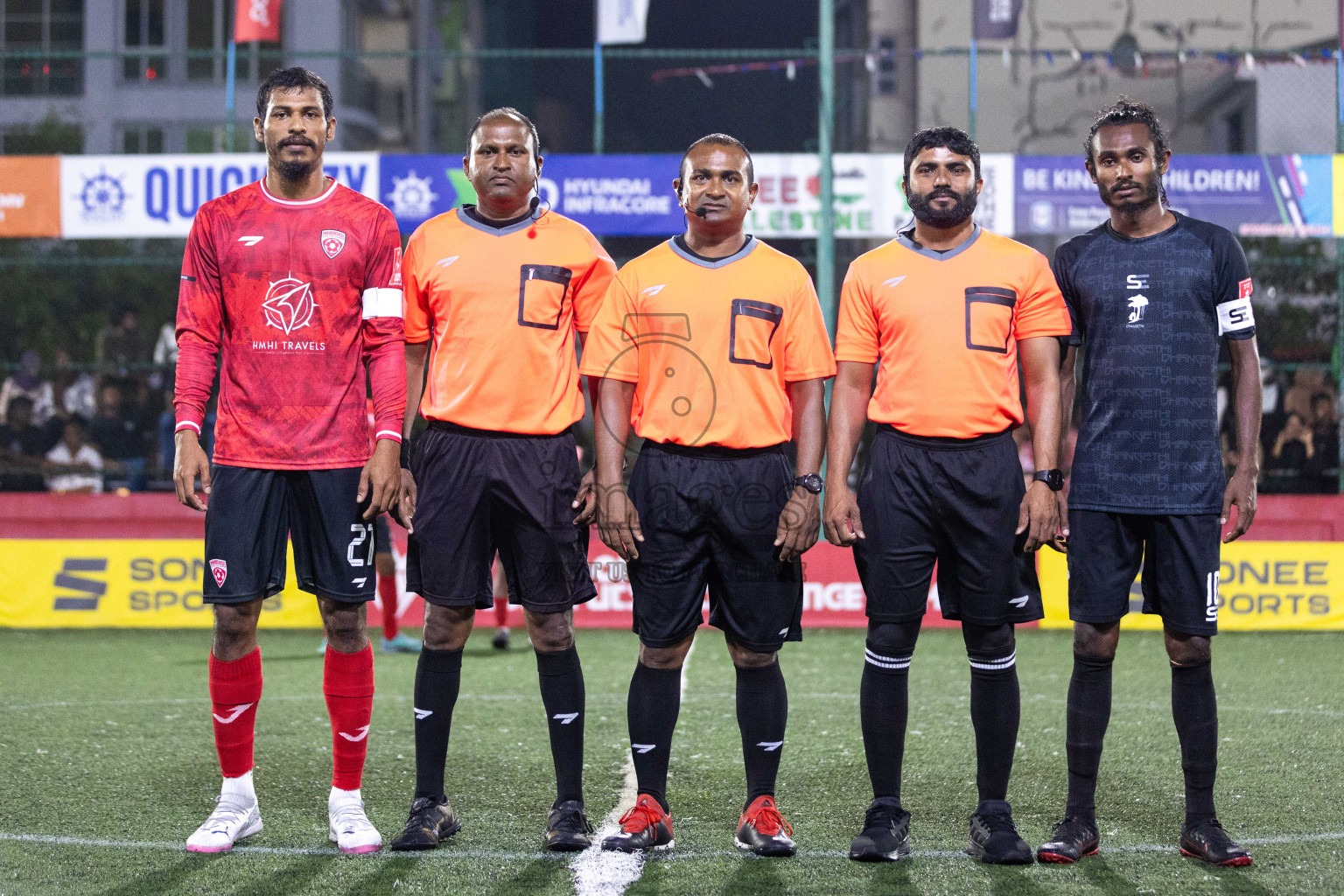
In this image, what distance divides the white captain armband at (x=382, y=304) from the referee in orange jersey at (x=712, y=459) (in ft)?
2.02

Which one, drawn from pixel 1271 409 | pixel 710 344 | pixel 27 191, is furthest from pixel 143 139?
pixel 710 344

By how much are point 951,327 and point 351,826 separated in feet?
7.64

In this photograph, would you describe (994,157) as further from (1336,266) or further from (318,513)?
(318,513)

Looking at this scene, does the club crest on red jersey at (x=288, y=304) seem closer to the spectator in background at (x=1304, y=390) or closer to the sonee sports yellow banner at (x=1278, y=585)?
the sonee sports yellow banner at (x=1278, y=585)

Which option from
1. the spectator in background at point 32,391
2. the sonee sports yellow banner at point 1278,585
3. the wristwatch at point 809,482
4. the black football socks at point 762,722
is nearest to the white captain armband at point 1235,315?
the wristwatch at point 809,482

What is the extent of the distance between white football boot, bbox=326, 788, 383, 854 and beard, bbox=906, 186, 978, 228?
8.10 ft

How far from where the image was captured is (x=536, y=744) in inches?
219

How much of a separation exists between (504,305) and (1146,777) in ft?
9.84

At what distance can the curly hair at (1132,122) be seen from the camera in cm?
396

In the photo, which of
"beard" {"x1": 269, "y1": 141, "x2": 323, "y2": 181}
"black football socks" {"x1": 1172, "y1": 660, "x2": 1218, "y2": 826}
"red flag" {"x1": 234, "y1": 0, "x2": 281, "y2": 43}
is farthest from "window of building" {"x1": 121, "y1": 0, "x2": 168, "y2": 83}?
"black football socks" {"x1": 1172, "y1": 660, "x2": 1218, "y2": 826}

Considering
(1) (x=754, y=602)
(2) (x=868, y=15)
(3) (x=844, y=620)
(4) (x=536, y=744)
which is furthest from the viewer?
(2) (x=868, y=15)

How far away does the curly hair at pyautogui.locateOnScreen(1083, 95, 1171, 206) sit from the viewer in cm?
396

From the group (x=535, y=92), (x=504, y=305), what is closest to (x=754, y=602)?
(x=504, y=305)

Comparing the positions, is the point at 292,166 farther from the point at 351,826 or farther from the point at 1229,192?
the point at 1229,192
